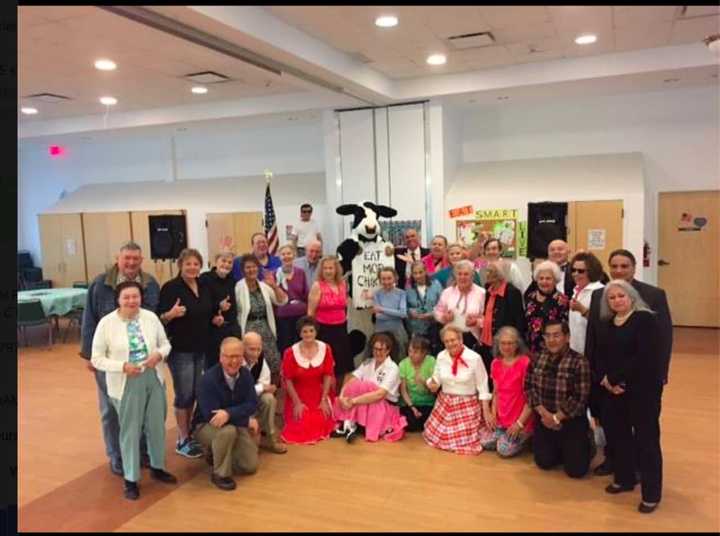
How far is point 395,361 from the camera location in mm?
4816

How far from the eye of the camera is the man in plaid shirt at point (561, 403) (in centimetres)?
376

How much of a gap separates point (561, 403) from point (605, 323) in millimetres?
655

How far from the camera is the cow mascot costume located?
542cm

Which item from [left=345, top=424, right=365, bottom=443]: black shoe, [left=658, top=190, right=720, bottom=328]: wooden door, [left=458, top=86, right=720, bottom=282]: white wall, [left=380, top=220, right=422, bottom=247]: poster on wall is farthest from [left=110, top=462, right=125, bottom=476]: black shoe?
[left=658, top=190, right=720, bottom=328]: wooden door

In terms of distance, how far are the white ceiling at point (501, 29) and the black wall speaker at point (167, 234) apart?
4716mm

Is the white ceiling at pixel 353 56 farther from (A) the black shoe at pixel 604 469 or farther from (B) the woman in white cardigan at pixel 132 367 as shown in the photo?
(A) the black shoe at pixel 604 469

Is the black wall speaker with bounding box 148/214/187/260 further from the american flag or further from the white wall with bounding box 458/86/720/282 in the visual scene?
the white wall with bounding box 458/86/720/282

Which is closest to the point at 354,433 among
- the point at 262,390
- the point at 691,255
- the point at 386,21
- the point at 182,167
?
the point at 262,390

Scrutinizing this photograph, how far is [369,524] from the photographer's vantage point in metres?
3.25

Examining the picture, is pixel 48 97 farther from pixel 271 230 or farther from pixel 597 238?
pixel 597 238

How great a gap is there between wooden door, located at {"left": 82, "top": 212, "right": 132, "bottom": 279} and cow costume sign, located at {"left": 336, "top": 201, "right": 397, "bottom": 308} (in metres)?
6.23

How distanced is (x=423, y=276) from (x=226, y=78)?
3.42 meters
